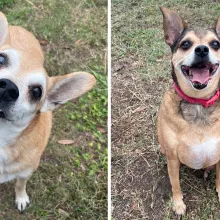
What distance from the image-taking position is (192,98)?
8.96 ft

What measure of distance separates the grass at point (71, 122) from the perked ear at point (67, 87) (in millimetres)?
1145

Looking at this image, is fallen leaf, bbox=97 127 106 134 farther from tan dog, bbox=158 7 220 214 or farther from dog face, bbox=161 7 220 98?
dog face, bbox=161 7 220 98

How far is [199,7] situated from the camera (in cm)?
479

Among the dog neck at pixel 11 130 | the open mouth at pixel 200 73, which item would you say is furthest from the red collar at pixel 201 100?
the dog neck at pixel 11 130

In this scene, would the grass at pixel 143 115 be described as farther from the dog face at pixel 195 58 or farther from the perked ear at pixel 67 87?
the perked ear at pixel 67 87

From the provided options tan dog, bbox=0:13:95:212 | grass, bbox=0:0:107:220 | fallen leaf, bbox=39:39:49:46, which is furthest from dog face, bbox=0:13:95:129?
fallen leaf, bbox=39:39:49:46

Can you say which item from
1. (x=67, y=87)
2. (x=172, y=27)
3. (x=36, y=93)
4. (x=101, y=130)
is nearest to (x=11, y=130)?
(x=36, y=93)

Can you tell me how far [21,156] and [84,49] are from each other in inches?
75.7

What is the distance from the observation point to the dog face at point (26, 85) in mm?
2225

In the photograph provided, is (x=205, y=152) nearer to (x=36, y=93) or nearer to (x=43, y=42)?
(x=36, y=93)

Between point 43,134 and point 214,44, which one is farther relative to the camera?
point 43,134

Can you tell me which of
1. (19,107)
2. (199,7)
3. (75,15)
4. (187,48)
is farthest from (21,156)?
(199,7)

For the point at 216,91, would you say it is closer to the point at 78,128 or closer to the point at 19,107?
the point at 19,107

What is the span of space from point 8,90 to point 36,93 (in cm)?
25
